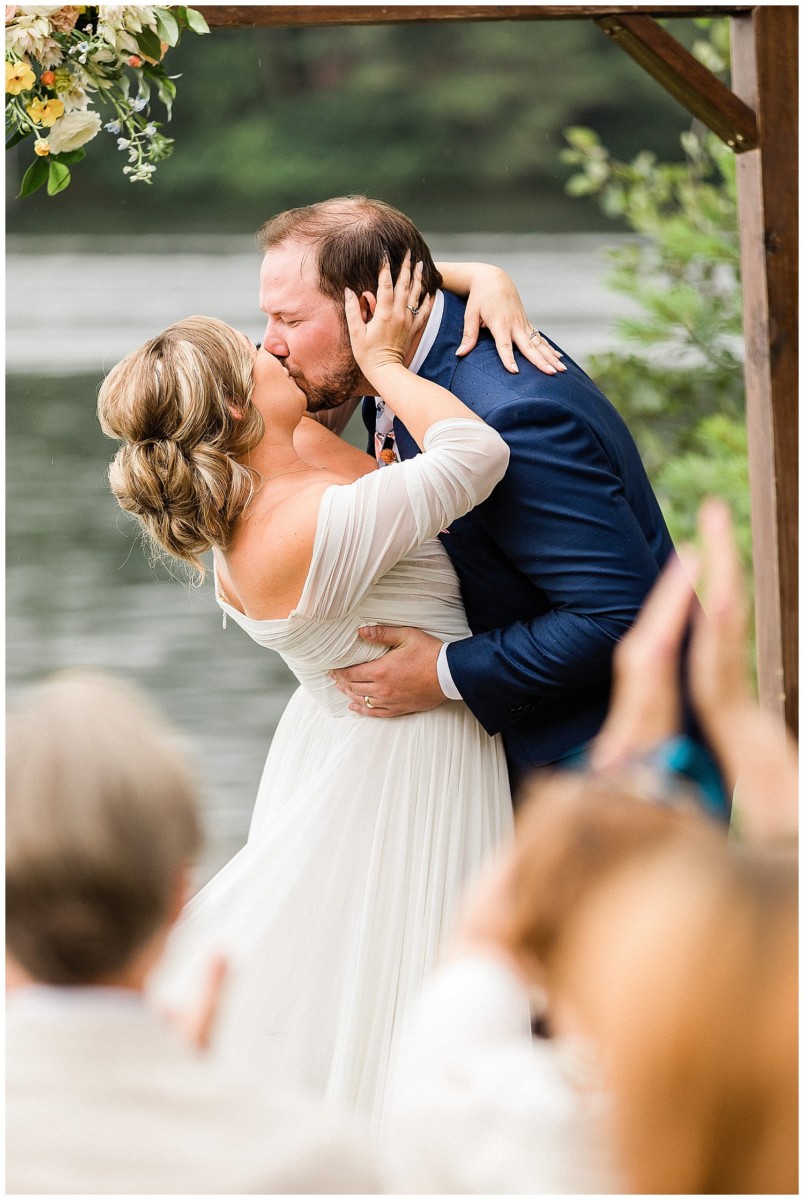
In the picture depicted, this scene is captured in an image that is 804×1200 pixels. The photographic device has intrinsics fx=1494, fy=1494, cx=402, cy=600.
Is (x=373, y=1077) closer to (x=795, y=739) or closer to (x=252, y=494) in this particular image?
(x=252, y=494)

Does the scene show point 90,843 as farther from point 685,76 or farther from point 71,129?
point 685,76

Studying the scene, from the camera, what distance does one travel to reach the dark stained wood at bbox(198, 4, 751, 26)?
2771 millimetres

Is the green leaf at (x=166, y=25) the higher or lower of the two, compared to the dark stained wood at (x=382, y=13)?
higher

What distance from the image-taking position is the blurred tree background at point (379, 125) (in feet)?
68.0

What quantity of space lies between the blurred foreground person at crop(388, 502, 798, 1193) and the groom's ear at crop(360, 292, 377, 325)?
120 cm

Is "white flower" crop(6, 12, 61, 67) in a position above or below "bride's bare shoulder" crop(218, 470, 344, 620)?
above

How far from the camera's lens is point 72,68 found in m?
2.38

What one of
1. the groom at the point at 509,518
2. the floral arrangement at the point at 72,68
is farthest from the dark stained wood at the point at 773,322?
the floral arrangement at the point at 72,68

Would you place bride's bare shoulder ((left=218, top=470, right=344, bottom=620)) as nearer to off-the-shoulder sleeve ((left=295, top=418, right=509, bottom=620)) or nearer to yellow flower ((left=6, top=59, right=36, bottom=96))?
off-the-shoulder sleeve ((left=295, top=418, right=509, bottom=620))

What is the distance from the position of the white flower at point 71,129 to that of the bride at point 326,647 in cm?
39

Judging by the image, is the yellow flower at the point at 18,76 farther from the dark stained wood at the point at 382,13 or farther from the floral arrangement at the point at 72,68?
the dark stained wood at the point at 382,13

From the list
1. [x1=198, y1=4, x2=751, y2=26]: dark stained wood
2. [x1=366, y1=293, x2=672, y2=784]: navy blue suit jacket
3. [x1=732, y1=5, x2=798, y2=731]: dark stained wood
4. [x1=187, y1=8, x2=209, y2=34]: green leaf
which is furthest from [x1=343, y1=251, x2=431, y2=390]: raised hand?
[x1=732, y1=5, x2=798, y2=731]: dark stained wood

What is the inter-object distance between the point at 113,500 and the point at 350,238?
702cm

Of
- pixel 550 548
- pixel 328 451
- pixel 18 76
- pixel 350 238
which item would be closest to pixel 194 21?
pixel 18 76
